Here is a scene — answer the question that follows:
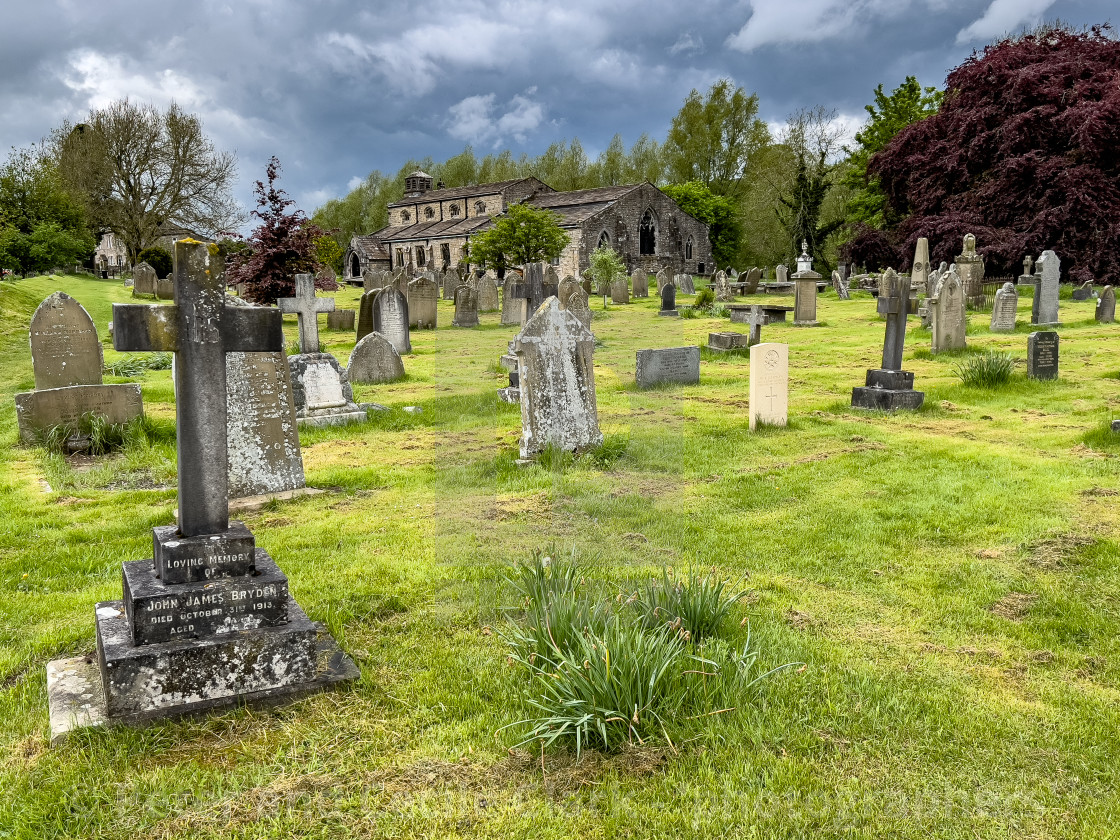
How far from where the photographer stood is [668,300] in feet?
83.0

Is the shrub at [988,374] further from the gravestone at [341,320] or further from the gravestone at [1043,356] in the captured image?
the gravestone at [341,320]

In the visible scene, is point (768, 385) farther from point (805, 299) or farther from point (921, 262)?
point (921, 262)

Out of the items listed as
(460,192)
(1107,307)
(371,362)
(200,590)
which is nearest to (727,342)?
(371,362)

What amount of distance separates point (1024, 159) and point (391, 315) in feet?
79.9

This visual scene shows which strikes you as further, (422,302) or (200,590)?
(422,302)

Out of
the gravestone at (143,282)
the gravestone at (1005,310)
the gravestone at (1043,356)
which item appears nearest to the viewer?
the gravestone at (1043,356)

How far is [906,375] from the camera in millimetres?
10664

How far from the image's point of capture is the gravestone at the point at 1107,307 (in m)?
18.7

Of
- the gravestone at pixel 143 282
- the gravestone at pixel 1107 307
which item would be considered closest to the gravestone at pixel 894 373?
the gravestone at pixel 1107 307

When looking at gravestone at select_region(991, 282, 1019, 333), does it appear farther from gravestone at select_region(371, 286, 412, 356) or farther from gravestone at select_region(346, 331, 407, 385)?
gravestone at select_region(346, 331, 407, 385)

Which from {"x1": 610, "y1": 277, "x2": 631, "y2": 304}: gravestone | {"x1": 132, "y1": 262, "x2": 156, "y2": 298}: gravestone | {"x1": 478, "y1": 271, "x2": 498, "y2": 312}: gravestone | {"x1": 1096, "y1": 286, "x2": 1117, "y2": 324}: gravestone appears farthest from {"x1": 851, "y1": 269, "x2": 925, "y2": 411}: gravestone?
{"x1": 132, "y1": 262, "x2": 156, "y2": 298}: gravestone

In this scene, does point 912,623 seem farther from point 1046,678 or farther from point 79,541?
point 79,541

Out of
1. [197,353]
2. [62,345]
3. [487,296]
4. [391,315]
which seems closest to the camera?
[197,353]

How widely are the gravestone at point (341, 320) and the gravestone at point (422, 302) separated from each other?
1727mm
